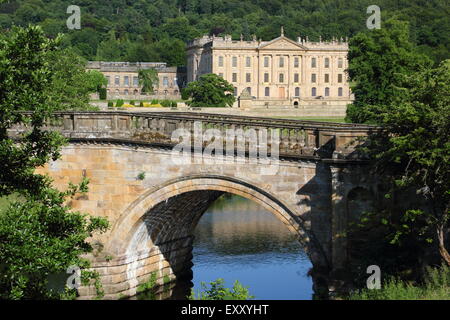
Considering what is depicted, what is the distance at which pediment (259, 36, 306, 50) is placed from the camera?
132m

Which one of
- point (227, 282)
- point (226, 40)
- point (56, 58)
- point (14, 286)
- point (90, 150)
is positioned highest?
point (226, 40)

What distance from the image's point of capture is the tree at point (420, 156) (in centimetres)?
A: 1712

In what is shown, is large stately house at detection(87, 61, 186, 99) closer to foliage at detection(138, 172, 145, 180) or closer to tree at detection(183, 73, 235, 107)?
tree at detection(183, 73, 235, 107)

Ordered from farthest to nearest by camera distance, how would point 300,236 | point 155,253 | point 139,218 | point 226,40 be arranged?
point 226,40 → point 155,253 → point 139,218 → point 300,236

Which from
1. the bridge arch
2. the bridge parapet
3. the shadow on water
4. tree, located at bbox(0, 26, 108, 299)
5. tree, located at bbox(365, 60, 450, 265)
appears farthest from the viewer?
the shadow on water

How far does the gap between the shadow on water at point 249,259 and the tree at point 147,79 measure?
324 feet

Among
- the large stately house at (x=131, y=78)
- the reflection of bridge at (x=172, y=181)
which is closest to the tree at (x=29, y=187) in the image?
the reflection of bridge at (x=172, y=181)

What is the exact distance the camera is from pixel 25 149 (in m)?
15.6

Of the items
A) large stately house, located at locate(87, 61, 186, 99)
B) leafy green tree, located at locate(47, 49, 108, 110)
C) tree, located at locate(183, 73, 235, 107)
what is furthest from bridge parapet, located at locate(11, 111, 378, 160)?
large stately house, located at locate(87, 61, 186, 99)

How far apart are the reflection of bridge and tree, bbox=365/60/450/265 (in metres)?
0.88

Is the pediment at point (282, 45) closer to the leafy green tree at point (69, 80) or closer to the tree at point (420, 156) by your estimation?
the leafy green tree at point (69, 80)
